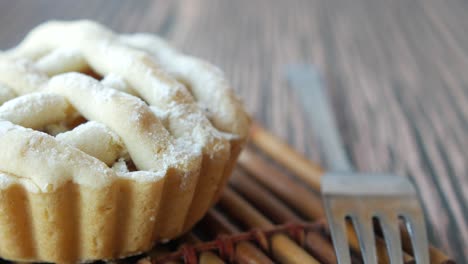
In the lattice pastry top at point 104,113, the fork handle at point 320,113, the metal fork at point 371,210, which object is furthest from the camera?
the fork handle at point 320,113

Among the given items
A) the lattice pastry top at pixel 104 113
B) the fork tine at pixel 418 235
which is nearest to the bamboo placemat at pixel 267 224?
the fork tine at pixel 418 235

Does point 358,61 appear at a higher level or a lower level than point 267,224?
higher

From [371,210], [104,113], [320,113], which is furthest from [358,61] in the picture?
[104,113]

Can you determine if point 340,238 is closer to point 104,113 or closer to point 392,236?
point 392,236

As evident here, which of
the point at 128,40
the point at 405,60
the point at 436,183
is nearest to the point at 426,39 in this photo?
the point at 405,60

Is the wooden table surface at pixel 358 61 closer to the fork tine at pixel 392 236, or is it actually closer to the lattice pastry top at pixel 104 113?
the fork tine at pixel 392 236

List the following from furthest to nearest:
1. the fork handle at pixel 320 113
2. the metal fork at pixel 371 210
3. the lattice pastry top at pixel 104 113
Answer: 1. the fork handle at pixel 320 113
2. the metal fork at pixel 371 210
3. the lattice pastry top at pixel 104 113
